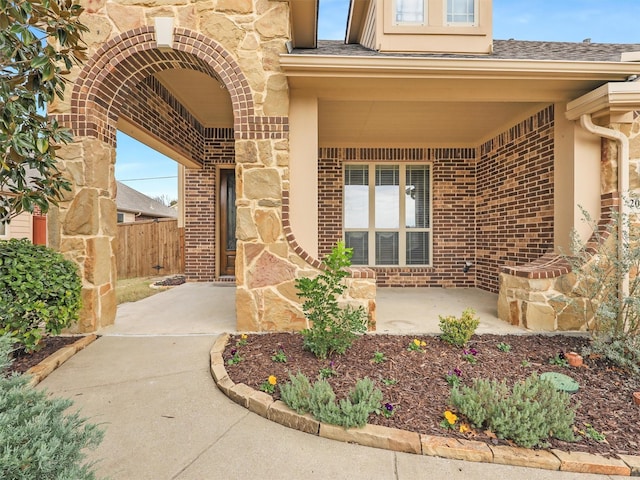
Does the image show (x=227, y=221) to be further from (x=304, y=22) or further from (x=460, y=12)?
(x=460, y=12)

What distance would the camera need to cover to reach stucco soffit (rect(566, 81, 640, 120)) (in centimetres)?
359

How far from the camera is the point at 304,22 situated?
13.4 feet

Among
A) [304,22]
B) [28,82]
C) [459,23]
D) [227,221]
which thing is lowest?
[227,221]

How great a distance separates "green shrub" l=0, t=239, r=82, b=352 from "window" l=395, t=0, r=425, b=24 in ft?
17.8

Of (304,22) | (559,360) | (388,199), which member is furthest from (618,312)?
(304,22)

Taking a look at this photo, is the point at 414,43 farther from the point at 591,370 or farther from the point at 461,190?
the point at 591,370

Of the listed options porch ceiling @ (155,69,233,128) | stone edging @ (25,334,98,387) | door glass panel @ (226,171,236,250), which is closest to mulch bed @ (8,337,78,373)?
stone edging @ (25,334,98,387)

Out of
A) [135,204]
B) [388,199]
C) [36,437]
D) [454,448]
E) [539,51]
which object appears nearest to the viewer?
[36,437]

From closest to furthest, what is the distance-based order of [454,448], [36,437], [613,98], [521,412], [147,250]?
[36,437]
[454,448]
[521,412]
[613,98]
[147,250]

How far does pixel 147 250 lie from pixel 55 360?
7165 mm

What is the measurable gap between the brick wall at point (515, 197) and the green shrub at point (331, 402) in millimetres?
3986

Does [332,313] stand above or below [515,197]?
below

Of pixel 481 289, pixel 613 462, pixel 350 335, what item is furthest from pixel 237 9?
pixel 481 289

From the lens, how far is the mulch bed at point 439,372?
6.60 feet
